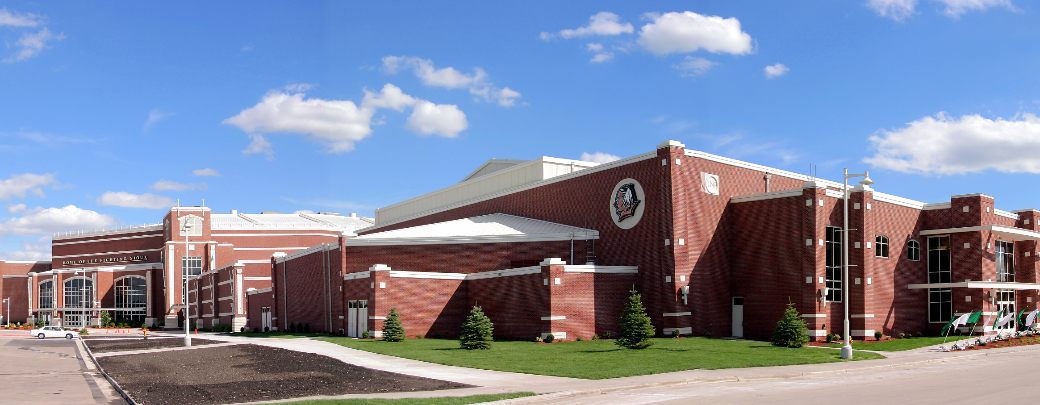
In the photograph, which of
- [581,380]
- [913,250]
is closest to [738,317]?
[913,250]

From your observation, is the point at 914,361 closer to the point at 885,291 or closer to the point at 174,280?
the point at 885,291

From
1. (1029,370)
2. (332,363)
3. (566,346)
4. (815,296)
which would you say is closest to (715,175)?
(815,296)

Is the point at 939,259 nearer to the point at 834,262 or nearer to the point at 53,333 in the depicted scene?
the point at 834,262

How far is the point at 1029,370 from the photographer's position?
26.0 metres

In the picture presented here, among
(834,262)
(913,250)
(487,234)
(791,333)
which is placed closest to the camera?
(791,333)

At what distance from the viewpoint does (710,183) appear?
44.6 m

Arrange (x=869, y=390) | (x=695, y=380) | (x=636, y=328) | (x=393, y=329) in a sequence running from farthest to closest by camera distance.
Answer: (x=393, y=329) → (x=636, y=328) → (x=695, y=380) → (x=869, y=390)

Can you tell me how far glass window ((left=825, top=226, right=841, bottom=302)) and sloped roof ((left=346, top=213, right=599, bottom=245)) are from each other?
44.1 ft

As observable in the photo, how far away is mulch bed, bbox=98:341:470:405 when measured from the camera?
21.3 metres

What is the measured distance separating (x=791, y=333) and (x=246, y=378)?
23240mm

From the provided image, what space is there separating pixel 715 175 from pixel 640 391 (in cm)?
2552

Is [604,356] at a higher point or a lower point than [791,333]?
lower

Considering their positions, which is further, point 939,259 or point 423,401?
point 939,259

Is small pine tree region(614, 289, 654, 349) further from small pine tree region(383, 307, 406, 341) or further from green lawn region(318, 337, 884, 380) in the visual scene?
small pine tree region(383, 307, 406, 341)
